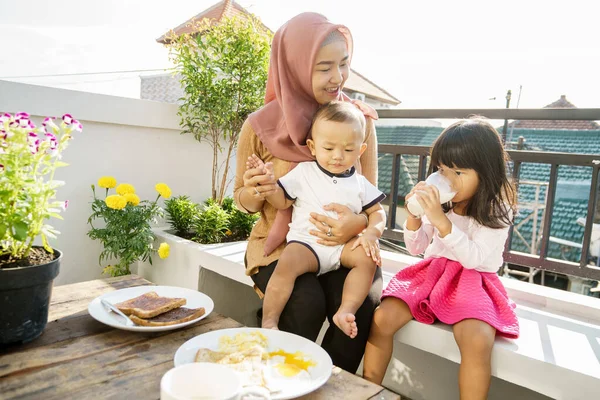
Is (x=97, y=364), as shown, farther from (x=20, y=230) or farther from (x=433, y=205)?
(x=433, y=205)

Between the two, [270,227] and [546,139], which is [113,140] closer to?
[270,227]

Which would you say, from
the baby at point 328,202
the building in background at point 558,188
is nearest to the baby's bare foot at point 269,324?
the baby at point 328,202

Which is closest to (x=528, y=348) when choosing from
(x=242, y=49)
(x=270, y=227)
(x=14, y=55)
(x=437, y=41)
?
(x=270, y=227)

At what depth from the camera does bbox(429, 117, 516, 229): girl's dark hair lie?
1.47 metres

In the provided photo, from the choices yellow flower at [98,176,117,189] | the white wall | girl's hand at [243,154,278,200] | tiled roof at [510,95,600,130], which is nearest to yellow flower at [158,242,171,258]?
yellow flower at [98,176,117,189]

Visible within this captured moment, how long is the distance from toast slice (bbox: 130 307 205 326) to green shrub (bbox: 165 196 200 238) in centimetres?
165

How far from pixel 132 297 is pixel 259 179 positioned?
0.57 meters

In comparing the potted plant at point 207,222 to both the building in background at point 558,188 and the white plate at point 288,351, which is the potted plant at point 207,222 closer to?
the white plate at point 288,351

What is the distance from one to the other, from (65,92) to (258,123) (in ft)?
5.05

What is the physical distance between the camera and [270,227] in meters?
1.74

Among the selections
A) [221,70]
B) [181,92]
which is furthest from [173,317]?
[181,92]

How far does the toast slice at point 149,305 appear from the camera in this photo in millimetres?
1133

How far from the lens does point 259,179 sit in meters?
1.41

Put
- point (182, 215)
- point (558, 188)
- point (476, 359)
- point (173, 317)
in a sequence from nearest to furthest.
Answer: point (173, 317) < point (476, 359) < point (182, 215) < point (558, 188)
